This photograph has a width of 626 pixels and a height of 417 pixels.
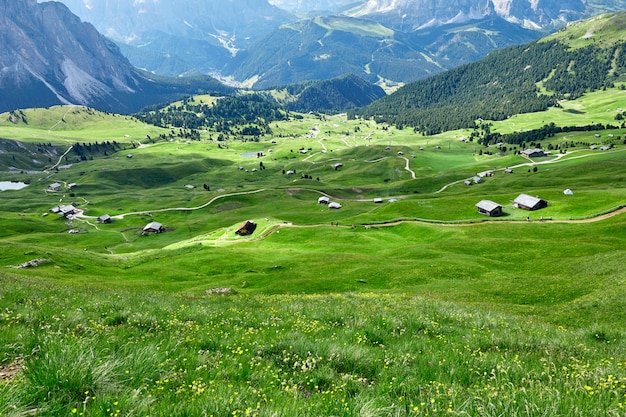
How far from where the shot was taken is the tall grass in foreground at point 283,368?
569 centimetres

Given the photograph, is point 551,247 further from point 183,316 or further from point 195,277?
point 183,316

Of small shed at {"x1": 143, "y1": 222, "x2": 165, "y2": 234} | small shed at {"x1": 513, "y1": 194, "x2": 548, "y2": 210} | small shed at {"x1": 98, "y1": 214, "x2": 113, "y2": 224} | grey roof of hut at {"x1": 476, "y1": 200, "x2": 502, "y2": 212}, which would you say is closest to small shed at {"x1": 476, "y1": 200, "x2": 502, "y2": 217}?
grey roof of hut at {"x1": 476, "y1": 200, "x2": 502, "y2": 212}

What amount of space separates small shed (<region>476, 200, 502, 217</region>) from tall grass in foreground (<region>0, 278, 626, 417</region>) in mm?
110630

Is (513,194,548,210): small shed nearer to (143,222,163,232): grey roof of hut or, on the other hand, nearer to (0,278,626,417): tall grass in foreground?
(0,278,626,417): tall grass in foreground

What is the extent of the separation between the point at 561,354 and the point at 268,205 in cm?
17792

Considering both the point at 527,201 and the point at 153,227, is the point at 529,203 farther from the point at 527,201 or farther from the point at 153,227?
the point at 153,227

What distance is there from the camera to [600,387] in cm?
740

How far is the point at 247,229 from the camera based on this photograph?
11181cm

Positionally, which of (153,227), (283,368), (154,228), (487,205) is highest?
(283,368)

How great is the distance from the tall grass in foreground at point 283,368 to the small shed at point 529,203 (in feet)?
373

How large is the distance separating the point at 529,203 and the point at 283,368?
5094 inches

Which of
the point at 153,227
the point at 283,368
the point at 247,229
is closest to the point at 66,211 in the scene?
the point at 153,227

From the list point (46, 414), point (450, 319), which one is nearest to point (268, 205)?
point (450, 319)

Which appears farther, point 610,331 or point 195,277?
point 195,277
